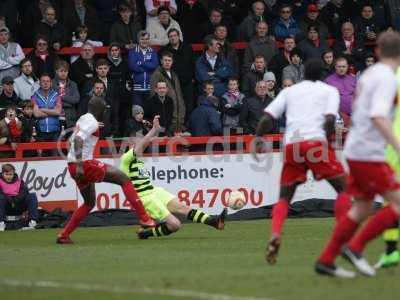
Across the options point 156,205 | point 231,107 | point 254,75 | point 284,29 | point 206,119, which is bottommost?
point 156,205

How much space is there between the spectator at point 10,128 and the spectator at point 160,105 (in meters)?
2.36

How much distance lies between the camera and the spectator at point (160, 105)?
70.8 ft

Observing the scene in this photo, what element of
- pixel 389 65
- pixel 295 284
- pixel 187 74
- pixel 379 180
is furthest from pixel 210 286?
pixel 187 74

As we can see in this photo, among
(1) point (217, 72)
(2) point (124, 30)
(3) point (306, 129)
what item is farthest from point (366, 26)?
(3) point (306, 129)

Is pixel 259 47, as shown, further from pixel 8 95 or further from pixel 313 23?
pixel 8 95

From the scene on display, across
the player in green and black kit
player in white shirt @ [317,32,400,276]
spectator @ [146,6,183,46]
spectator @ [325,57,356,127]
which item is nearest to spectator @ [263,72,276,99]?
spectator @ [325,57,356,127]

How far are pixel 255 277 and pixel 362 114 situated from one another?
1854 millimetres

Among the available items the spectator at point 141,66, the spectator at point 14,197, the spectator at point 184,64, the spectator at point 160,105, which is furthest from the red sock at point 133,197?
the spectator at point 184,64

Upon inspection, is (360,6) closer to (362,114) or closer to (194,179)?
(194,179)

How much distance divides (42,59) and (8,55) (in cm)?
64

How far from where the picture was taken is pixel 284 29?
2402cm

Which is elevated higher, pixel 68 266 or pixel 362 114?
pixel 362 114

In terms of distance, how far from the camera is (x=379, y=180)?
10.3m

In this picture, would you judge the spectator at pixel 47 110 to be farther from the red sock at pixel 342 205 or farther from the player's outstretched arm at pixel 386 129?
the player's outstretched arm at pixel 386 129
